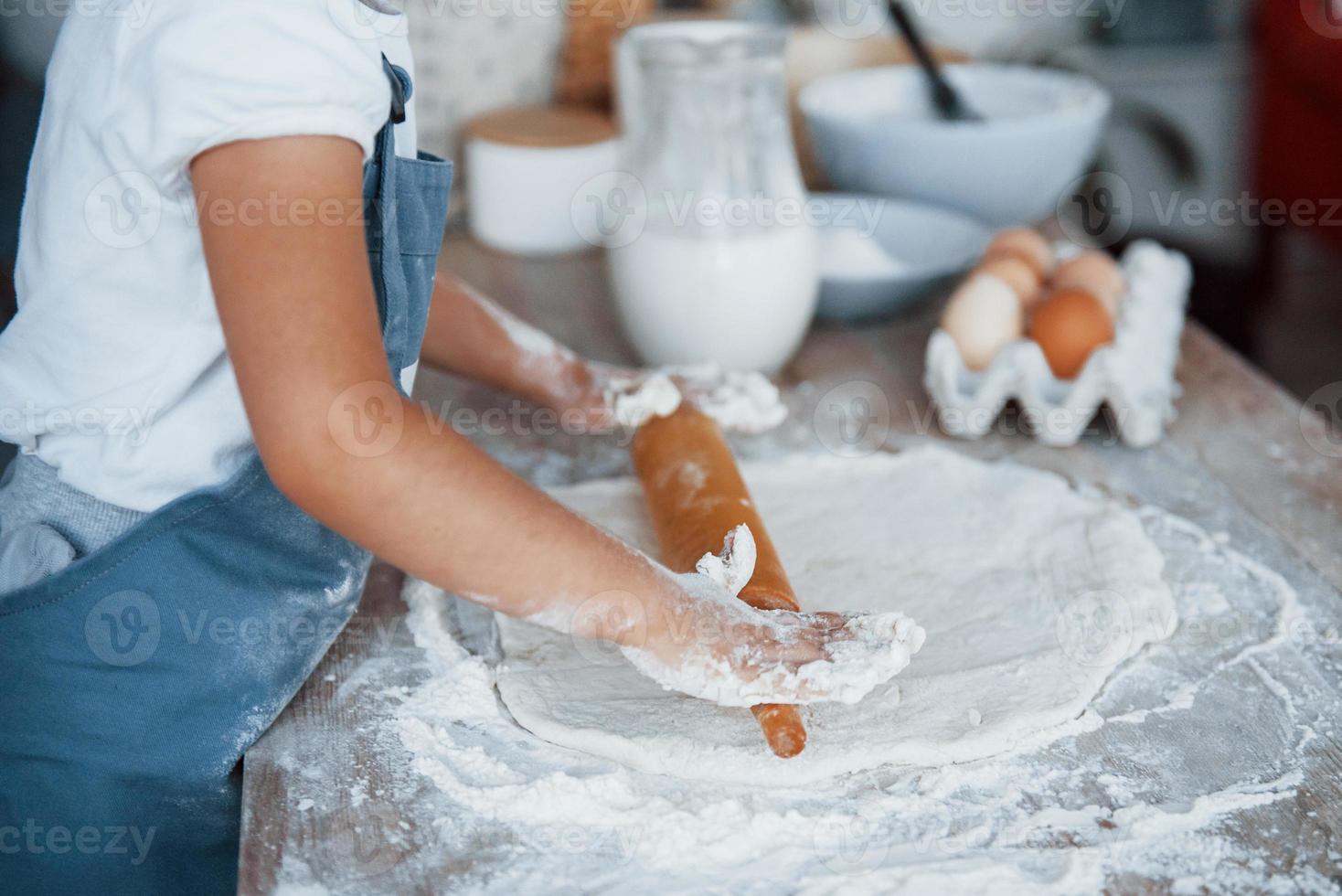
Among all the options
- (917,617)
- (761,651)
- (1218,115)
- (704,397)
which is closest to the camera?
(761,651)

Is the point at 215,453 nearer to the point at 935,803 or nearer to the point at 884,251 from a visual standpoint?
the point at 935,803

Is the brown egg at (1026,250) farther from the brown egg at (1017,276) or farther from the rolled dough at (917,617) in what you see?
the rolled dough at (917,617)

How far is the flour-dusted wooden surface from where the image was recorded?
73cm

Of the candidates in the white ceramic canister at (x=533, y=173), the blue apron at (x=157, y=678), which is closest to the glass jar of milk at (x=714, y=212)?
the white ceramic canister at (x=533, y=173)

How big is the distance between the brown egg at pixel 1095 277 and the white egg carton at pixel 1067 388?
0.03 metres

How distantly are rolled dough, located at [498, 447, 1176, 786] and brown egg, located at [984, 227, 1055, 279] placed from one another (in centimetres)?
36

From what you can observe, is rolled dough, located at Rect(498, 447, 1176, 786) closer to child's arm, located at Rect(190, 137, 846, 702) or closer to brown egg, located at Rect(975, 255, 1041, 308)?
child's arm, located at Rect(190, 137, 846, 702)

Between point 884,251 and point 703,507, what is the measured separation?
0.73 meters

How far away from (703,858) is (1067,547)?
52 cm

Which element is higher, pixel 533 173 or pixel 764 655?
pixel 764 655

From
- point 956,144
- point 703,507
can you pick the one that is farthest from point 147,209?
point 956,144

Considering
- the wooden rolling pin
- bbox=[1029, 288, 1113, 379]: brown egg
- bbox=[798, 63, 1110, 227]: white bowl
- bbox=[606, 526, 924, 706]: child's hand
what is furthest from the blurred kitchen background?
bbox=[606, 526, 924, 706]: child's hand

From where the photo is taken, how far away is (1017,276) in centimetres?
139

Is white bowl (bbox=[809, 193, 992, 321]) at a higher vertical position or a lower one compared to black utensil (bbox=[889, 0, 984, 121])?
lower
